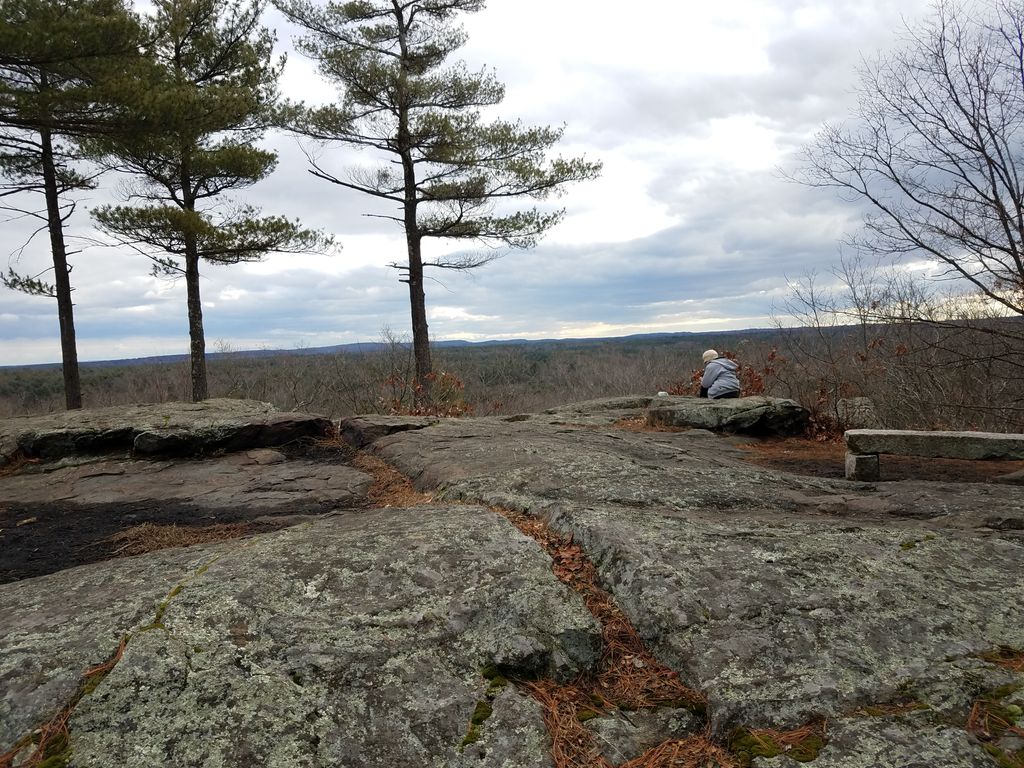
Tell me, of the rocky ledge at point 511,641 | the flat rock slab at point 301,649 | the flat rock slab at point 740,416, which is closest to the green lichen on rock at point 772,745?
the rocky ledge at point 511,641

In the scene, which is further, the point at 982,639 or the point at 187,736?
the point at 982,639

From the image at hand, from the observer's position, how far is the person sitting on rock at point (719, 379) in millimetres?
9336

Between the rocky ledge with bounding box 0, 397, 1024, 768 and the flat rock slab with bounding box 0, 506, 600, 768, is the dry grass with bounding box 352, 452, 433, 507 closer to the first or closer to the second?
the rocky ledge with bounding box 0, 397, 1024, 768

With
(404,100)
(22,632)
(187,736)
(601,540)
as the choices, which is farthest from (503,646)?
(404,100)

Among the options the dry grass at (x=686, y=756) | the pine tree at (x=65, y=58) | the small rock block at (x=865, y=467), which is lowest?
the dry grass at (x=686, y=756)

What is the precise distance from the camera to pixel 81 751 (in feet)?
5.78

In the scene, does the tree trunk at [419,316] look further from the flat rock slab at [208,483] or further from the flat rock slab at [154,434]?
the flat rock slab at [208,483]

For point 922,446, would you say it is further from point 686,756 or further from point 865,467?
point 686,756

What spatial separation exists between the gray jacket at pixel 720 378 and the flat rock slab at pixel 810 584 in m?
5.06

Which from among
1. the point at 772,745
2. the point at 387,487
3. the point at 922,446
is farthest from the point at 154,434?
the point at 922,446

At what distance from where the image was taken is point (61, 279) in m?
13.3

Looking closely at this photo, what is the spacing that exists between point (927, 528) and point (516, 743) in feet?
8.13

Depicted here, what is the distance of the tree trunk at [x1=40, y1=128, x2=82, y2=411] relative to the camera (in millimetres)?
13015

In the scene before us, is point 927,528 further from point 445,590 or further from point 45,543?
point 45,543
